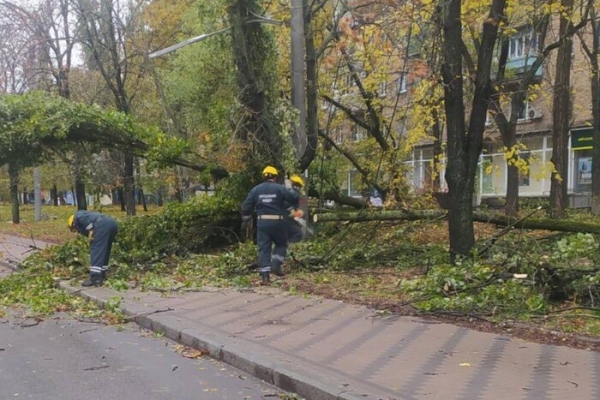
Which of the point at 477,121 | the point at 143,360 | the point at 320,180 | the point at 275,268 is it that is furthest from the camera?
the point at 320,180

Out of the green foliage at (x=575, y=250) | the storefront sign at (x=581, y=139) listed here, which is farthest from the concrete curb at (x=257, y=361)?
the storefront sign at (x=581, y=139)

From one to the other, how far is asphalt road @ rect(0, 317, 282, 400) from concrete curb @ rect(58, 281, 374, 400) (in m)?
0.10

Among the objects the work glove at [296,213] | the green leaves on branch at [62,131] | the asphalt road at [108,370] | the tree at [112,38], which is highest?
the tree at [112,38]

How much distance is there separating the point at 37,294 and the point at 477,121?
24.1ft

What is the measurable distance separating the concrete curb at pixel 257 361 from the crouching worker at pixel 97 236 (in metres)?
2.41

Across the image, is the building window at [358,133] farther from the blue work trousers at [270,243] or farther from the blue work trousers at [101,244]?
the blue work trousers at [101,244]

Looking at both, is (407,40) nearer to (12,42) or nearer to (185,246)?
(185,246)

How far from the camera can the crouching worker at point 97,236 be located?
10016 mm

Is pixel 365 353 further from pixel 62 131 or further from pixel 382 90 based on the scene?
pixel 382 90

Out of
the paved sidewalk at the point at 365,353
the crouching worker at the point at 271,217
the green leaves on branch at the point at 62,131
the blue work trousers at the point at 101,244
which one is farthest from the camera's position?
the green leaves on branch at the point at 62,131

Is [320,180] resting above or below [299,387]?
above

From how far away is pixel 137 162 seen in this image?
2028cm

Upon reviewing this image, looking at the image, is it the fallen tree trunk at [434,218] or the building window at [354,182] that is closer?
the fallen tree trunk at [434,218]

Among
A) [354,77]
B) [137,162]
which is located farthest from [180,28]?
[354,77]
